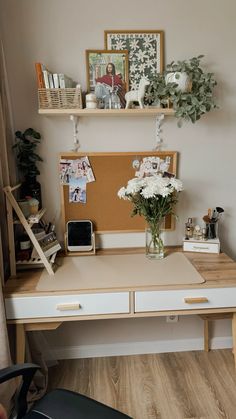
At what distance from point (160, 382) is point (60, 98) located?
175cm

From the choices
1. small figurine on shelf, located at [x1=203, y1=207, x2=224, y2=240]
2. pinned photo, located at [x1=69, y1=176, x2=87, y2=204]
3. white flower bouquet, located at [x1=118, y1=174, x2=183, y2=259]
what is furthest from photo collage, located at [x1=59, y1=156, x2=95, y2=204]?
small figurine on shelf, located at [x1=203, y1=207, x2=224, y2=240]

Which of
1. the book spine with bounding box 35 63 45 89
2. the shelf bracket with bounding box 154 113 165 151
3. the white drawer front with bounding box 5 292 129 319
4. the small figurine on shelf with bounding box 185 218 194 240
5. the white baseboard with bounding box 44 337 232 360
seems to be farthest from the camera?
the white baseboard with bounding box 44 337 232 360

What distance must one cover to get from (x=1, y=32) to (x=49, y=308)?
1511 millimetres

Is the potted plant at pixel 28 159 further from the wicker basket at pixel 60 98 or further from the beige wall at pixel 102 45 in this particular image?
the wicker basket at pixel 60 98

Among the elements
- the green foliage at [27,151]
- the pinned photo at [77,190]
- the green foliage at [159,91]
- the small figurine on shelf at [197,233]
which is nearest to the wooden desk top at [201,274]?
the small figurine on shelf at [197,233]

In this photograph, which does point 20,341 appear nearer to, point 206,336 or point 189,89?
point 206,336

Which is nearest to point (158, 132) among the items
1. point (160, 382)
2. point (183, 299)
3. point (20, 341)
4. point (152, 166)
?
point (152, 166)

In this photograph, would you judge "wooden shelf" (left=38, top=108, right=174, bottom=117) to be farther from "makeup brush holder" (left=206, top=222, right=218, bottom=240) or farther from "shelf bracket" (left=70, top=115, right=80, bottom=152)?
"makeup brush holder" (left=206, top=222, right=218, bottom=240)

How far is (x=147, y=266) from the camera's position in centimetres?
182

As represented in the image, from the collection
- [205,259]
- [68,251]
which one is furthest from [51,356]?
[205,259]

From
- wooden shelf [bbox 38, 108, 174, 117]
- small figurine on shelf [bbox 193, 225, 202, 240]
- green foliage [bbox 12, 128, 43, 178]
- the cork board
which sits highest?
wooden shelf [bbox 38, 108, 174, 117]

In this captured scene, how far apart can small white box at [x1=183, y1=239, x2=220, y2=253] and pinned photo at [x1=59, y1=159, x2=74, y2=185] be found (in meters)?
0.81

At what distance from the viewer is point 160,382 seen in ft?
6.54

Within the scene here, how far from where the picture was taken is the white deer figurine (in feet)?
5.87
